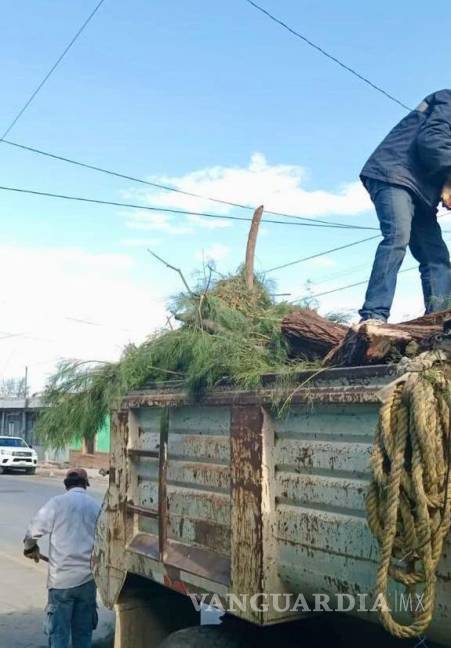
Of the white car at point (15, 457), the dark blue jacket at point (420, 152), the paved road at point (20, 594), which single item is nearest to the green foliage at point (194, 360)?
the dark blue jacket at point (420, 152)

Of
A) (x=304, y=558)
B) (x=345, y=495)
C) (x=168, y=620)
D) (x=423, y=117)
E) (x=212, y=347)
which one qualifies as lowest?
(x=168, y=620)

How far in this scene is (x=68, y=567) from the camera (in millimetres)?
4723

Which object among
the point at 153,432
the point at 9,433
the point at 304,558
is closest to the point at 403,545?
the point at 304,558

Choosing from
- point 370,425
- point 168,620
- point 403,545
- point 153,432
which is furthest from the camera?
point 168,620

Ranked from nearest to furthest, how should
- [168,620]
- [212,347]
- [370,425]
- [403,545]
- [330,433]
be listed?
[403,545], [370,425], [330,433], [212,347], [168,620]

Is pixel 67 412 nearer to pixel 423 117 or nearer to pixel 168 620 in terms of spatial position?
pixel 168 620

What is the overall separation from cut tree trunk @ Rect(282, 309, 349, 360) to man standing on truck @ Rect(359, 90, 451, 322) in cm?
56

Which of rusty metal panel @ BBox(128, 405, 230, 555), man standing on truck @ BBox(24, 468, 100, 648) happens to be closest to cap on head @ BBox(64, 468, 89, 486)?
man standing on truck @ BBox(24, 468, 100, 648)

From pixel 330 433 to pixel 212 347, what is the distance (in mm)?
826

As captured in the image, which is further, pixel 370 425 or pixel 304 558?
pixel 304 558

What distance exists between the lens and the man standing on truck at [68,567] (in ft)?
15.4

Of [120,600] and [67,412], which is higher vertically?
[67,412]

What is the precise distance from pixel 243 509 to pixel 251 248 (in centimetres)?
170

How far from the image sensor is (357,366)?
2271 mm
